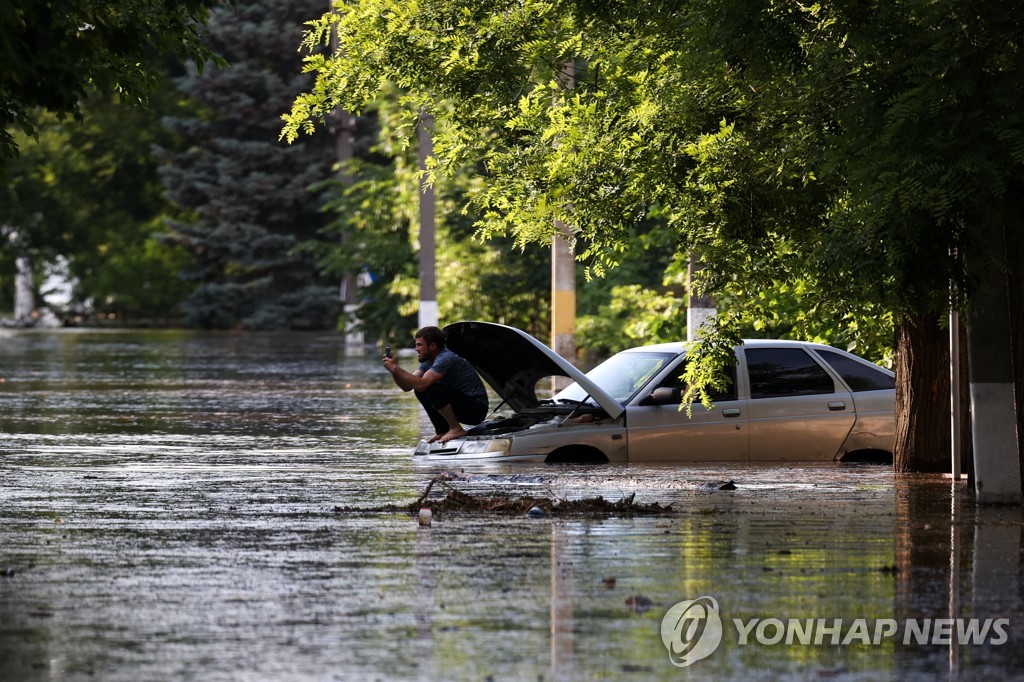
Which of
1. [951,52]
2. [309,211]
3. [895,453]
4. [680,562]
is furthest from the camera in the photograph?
[309,211]

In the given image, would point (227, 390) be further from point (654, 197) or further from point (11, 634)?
point (11, 634)

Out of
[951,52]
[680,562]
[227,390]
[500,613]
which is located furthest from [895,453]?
[227,390]

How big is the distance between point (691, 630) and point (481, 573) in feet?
6.35

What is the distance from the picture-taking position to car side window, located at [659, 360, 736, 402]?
17266mm

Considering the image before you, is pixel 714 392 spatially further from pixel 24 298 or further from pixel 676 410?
Result: pixel 24 298

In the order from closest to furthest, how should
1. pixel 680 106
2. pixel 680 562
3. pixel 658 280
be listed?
pixel 680 562 < pixel 680 106 < pixel 658 280

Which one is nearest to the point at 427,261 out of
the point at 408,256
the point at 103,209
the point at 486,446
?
the point at 408,256

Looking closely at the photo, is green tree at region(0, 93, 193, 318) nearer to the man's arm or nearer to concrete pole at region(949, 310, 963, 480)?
the man's arm

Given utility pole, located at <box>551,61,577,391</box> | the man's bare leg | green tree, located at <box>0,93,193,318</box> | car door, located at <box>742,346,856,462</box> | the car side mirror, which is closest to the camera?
the car side mirror

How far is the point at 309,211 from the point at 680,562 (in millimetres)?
66466

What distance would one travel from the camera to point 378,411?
2648 cm

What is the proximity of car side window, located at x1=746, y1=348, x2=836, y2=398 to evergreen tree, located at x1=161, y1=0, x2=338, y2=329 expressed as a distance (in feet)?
188

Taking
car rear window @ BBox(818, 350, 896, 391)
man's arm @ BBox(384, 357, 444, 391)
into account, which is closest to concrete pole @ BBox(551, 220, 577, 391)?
man's arm @ BBox(384, 357, 444, 391)

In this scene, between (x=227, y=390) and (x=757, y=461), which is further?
(x=227, y=390)
